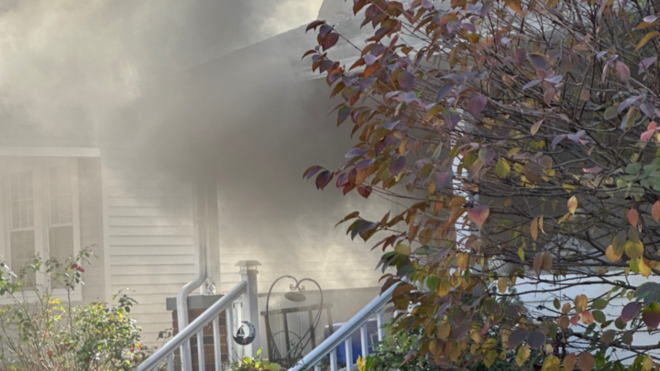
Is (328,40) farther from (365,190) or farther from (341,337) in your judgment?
(341,337)

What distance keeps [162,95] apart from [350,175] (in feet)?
16.0

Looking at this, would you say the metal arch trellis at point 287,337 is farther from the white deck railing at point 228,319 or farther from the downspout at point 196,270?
the downspout at point 196,270

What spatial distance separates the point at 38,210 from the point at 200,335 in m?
4.04

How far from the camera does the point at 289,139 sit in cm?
776

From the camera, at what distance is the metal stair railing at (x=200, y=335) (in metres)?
5.39

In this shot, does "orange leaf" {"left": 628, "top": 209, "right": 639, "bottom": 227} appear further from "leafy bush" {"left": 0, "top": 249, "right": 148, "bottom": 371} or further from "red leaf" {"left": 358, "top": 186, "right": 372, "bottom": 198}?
"leafy bush" {"left": 0, "top": 249, "right": 148, "bottom": 371}

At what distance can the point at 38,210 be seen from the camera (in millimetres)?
8562

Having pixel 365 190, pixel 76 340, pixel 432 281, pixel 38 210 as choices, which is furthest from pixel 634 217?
pixel 38 210

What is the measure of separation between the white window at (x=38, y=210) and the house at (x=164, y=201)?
0.01 meters

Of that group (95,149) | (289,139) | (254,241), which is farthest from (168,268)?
(289,139)

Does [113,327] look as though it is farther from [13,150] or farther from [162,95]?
[13,150]

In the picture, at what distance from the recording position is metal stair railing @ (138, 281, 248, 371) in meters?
5.39

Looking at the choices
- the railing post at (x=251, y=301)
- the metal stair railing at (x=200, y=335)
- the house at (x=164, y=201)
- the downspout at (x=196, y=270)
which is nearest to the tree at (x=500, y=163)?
the metal stair railing at (x=200, y=335)

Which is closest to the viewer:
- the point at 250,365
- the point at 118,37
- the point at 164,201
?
the point at 250,365
